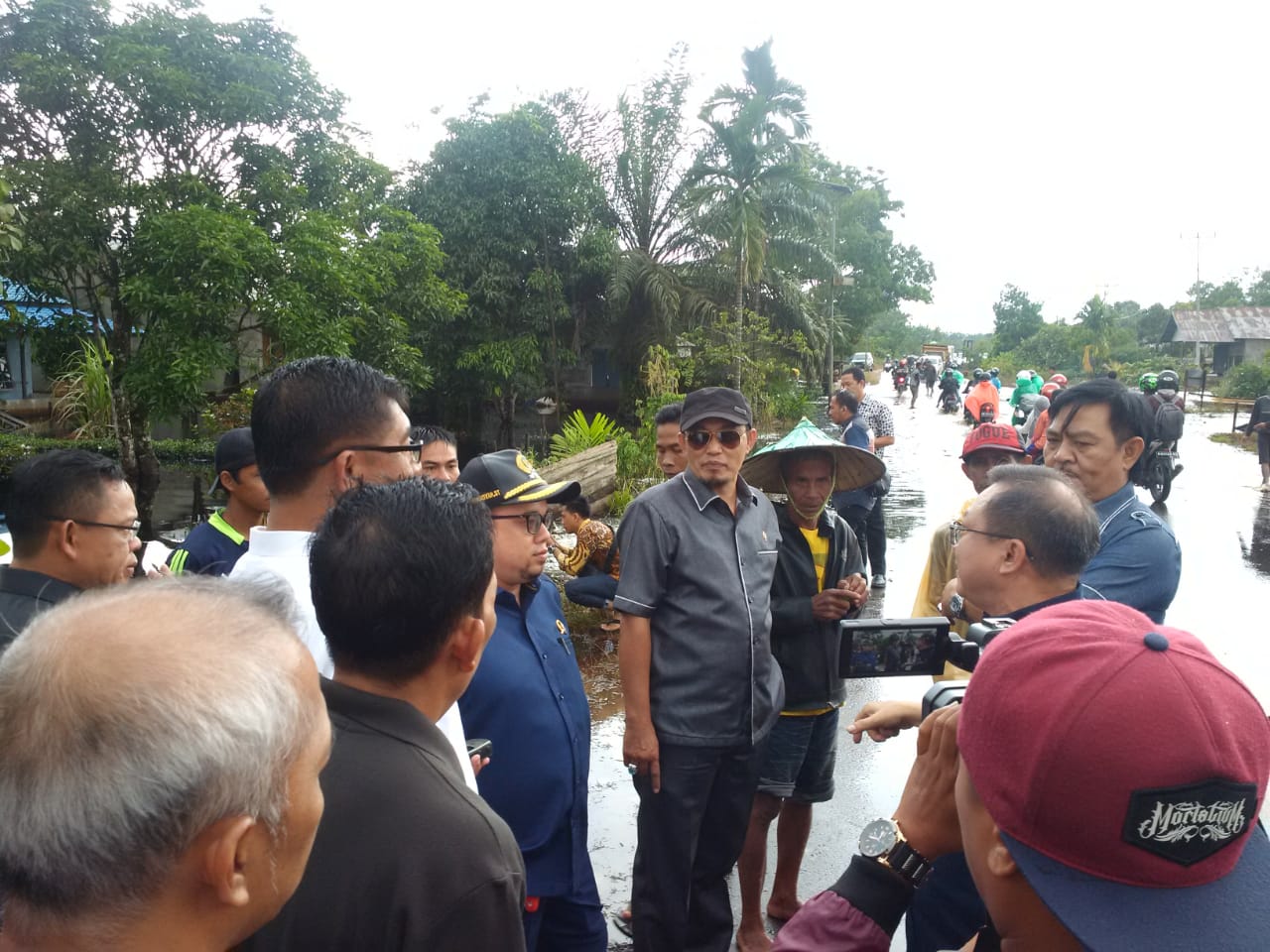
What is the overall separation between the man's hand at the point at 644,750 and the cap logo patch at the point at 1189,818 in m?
1.85

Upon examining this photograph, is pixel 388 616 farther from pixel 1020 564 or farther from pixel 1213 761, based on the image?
pixel 1020 564

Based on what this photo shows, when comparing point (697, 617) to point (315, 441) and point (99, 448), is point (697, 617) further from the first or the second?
point (99, 448)

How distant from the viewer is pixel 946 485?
13469mm

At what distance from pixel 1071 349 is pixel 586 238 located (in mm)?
39686

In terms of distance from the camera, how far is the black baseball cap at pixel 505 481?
7.91 feet

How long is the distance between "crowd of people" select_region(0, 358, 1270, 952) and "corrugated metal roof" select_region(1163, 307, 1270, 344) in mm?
44868

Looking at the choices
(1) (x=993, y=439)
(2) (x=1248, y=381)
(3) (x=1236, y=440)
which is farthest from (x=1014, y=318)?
(1) (x=993, y=439)

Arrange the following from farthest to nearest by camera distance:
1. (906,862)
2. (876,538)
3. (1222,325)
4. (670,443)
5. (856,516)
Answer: (1222,325) → (876,538) → (856,516) → (670,443) → (906,862)

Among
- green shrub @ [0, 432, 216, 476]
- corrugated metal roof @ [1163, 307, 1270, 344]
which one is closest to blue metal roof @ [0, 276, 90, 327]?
green shrub @ [0, 432, 216, 476]

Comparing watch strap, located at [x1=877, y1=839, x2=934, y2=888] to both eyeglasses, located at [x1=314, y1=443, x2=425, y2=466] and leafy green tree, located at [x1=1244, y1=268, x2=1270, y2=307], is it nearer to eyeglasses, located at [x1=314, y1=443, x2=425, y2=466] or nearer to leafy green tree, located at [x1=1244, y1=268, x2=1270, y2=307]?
eyeglasses, located at [x1=314, y1=443, x2=425, y2=466]

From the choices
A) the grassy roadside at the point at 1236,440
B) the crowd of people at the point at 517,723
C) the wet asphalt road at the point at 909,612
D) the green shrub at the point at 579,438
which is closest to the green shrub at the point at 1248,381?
the grassy roadside at the point at 1236,440

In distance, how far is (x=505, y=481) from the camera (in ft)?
8.07

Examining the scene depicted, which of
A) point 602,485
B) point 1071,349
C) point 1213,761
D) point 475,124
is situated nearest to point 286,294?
point 602,485

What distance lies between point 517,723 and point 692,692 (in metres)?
0.71
